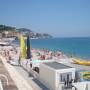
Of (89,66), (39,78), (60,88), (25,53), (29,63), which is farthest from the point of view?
(89,66)

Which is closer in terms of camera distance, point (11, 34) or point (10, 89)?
point (10, 89)

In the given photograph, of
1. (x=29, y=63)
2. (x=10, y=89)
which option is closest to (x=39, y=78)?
(x=10, y=89)

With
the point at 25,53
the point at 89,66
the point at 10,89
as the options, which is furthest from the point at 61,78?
the point at 89,66

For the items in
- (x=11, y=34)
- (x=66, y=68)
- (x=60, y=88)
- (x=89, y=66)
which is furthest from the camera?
(x=11, y=34)

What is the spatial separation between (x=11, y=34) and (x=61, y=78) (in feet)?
455

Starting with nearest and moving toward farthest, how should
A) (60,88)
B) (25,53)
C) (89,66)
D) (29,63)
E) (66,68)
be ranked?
(60,88), (66,68), (29,63), (25,53), (89,66)

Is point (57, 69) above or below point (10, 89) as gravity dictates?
above

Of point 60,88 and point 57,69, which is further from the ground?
point 57,69

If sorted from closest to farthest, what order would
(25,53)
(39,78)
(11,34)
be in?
(39,78)
(25,53)
(11,34)

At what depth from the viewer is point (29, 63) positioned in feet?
75.6

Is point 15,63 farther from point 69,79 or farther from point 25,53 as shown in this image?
point 69,79

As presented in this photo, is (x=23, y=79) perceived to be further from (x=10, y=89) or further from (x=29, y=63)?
(x=29, y=63)

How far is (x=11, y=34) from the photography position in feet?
493

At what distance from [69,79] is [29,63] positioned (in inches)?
376
